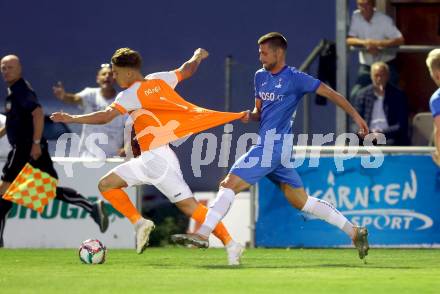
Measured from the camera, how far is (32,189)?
1716 centimetres

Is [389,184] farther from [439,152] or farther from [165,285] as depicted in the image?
[165,285]

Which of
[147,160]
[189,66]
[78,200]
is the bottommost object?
[78,200]

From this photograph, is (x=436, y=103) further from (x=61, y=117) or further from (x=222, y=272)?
(x=61, y=117)

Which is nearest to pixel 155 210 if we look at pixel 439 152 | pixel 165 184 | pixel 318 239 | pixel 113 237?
pixel 113 237

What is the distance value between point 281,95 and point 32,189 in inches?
191

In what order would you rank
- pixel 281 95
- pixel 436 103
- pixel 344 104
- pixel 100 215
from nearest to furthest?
pixel 436 103 → pixel 344 104 → pixel 281 95 → pixel 100 215

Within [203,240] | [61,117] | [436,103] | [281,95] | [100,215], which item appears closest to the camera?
[436,103]

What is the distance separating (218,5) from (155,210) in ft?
9.97

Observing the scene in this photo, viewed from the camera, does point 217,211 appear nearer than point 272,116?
Yes

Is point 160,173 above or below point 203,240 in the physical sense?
above

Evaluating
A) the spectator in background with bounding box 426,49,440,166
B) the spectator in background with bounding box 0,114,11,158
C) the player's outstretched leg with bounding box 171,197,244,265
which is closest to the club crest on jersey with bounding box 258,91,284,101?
the player's outstretched leg with bounding box 171,197,244,265

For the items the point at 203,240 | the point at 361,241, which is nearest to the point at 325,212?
the point at 361,241

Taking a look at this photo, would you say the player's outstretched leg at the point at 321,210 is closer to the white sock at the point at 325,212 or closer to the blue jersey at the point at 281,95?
the white sock at the point at 325,212

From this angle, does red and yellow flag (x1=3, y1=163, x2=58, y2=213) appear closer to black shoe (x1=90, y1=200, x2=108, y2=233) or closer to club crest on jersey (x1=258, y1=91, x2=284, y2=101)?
black shoe (x1=90, y1=200, x2=108, y2=233)
